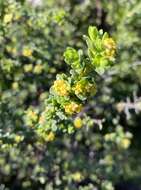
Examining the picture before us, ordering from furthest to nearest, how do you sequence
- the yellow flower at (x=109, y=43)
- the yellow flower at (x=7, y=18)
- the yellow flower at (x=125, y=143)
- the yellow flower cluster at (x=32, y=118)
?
1. the yellow flower at (x=125, y=143)
2. the yellow flower at (x=7, y=18)
3. the yellow flower cluster at (x=32, y=118)
4. the yellow flower at (x=109, y=43)

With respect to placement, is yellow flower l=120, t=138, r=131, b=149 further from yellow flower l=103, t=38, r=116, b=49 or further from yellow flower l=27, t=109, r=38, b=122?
yellow flower l=103, t=38, r=116, b=49

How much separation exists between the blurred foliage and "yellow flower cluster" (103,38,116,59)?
65 cm

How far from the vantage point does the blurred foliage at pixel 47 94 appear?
239cm

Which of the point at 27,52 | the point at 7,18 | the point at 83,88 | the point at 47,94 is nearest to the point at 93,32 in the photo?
the point at 83,88

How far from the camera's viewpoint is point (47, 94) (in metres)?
2.76

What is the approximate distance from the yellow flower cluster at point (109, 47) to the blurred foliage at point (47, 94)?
0.65 metres

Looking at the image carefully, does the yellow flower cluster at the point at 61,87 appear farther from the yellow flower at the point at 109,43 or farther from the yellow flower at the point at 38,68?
the yellow flower at the point at 38,68

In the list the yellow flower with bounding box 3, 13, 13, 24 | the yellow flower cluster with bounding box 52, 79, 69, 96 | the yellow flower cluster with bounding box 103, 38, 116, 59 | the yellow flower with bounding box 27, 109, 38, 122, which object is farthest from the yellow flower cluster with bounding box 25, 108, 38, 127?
the yellow flower cluster with bounding box 103, 38, 116, 59

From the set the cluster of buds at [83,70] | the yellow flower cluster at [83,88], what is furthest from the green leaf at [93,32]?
the yellow flower cluster at [83,88]

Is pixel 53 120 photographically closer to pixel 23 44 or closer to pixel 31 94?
pixel 23 44

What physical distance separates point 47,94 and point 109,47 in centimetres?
132

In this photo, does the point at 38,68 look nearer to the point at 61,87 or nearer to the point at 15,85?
the point at 15,85

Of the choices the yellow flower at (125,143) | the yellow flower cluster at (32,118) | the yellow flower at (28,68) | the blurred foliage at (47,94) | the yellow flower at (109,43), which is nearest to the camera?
the yellow flower at (109,43)

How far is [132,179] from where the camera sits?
3.65m
